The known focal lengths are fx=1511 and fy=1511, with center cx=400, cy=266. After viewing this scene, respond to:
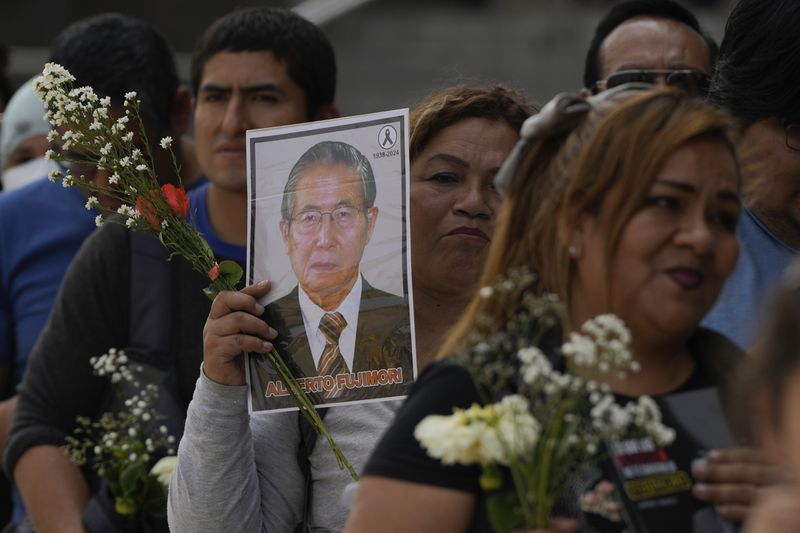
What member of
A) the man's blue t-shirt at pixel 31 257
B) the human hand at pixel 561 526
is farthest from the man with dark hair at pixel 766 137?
the man's blue t-shirt at pixel 31 257

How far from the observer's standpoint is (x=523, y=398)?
2.32 m

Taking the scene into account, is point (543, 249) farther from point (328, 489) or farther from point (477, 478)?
point (328, 489)

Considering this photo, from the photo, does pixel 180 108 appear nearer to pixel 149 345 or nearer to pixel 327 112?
pixel 327 112

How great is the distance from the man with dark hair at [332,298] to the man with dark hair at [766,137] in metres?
0.72

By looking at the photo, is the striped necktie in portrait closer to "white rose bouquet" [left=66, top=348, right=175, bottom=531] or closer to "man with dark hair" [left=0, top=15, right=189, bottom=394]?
"white rose bouquet" [left=66, top=348, right=175, bottom=531]

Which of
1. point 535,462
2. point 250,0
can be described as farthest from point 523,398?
point 250,0

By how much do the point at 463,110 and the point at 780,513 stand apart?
1.94 m

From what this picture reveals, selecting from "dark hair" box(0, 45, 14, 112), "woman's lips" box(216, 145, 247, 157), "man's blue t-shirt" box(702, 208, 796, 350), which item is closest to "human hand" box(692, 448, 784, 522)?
"man's blue t-shirt" box(702, 208, 796, 350)

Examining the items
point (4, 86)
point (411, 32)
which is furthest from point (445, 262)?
point (411, 32)

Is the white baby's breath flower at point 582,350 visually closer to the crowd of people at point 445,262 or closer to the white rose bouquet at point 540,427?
the white rose bouquet at point 540,427

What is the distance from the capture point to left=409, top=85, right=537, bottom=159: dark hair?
3.77 meters

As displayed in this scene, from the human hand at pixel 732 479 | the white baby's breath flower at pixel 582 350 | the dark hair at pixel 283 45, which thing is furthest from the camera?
the dark hair at pixel 283 45

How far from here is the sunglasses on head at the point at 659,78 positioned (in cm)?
426

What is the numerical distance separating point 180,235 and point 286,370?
0.43 metres
